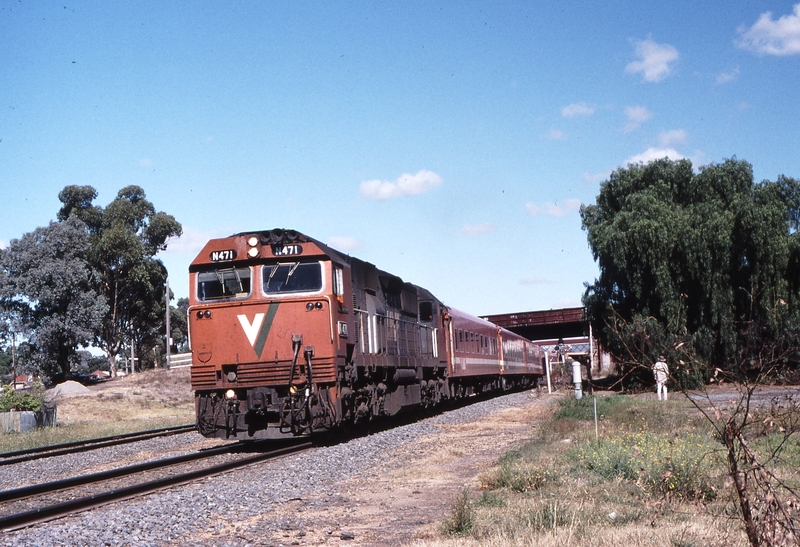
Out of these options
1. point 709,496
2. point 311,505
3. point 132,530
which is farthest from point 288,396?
point 709,496

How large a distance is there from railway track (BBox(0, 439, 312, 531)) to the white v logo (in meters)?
2.18

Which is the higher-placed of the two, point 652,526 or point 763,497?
point 763,497

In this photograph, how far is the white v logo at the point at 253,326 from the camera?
1459cm

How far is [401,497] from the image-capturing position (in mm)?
9617

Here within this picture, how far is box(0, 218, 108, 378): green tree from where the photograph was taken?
55406 mm

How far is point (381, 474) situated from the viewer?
11.7 metres

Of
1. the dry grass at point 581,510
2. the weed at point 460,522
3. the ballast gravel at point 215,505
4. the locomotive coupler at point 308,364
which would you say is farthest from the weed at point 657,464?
the locomotive coupler at point 308,364

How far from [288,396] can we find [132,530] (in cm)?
666

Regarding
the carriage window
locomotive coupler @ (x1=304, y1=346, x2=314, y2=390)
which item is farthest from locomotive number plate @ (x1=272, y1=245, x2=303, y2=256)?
locomotive coupler @ (x1=304, y1=346, x2=314, y2=390)

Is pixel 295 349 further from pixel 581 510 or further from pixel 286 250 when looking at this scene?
pixel 581 510

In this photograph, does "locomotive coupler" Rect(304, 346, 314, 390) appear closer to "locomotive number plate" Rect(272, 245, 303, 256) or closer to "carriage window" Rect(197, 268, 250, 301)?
"carriage window" Rect(197, 268, 250, 301)

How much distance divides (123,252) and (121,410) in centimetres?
2462

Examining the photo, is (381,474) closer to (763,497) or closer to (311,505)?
(311,505)

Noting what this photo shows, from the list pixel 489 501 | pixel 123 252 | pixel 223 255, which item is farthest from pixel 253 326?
pixel 123 252
